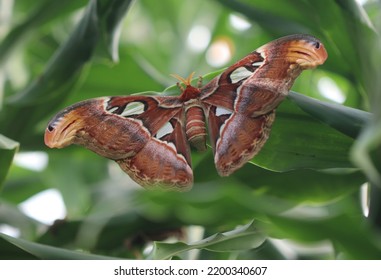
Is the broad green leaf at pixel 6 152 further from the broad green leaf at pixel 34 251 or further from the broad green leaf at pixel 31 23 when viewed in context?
the broad green leaf at pixel 31 23

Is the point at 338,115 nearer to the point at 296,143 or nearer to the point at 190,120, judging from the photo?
the point at 296,143

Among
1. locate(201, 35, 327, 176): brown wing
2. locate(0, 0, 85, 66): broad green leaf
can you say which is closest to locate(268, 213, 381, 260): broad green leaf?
locate(201, 35, 327, 176): brown wing

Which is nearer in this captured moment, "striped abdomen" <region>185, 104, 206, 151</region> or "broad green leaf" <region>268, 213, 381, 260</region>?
"broad green leaf" <region>268, 213, 381, 260</region>

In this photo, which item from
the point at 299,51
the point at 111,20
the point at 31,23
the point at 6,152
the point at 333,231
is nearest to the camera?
the point at 333,231

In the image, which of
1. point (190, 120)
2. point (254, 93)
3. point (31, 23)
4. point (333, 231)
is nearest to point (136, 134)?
point (190, 120)

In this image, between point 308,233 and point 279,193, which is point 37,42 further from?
point 308,233

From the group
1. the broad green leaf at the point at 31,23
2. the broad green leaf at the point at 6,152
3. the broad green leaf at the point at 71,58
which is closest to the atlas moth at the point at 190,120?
the broad green leaf at the point at 6,152

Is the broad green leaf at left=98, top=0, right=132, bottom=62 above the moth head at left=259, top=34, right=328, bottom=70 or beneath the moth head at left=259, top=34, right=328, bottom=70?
beneath

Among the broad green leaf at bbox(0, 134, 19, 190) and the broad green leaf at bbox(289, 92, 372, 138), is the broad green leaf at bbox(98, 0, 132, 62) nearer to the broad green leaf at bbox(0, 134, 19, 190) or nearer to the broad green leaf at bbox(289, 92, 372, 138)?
the broad green leaf at bbox(0, 134, 19, 190)
